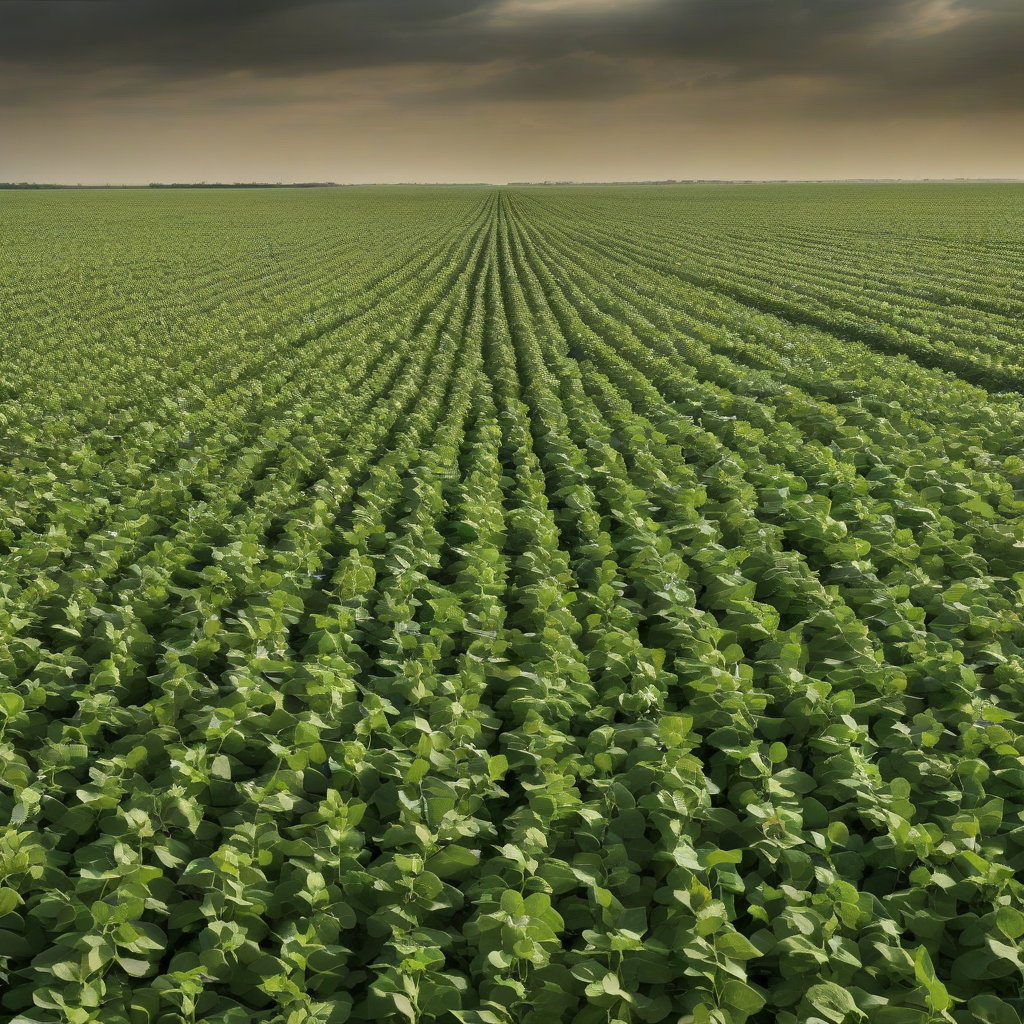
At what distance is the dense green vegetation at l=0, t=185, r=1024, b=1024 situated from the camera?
277cm

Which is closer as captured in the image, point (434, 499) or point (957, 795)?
point (957, 795)

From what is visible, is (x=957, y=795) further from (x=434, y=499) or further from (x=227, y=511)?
(x=227, y=511)

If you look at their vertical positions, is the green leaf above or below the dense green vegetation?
below

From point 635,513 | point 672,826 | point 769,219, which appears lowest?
point 672,826

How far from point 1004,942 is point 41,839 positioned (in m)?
4.28

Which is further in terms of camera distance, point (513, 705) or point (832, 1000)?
point (513, 705)

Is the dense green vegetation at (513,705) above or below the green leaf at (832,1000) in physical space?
above

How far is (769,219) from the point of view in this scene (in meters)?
53.4

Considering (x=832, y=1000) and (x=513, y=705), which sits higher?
(x=513, y=705)

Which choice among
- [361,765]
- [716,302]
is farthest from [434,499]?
[716,302]

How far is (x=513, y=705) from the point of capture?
4133mm

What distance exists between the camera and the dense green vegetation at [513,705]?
2.77 metres

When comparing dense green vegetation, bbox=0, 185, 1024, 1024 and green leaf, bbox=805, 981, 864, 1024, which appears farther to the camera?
dense green vegetation, bbox=0, 185, 1024, 1024

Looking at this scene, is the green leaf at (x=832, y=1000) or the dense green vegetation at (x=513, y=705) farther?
the dense green vegetation at (x=513, y=705)
